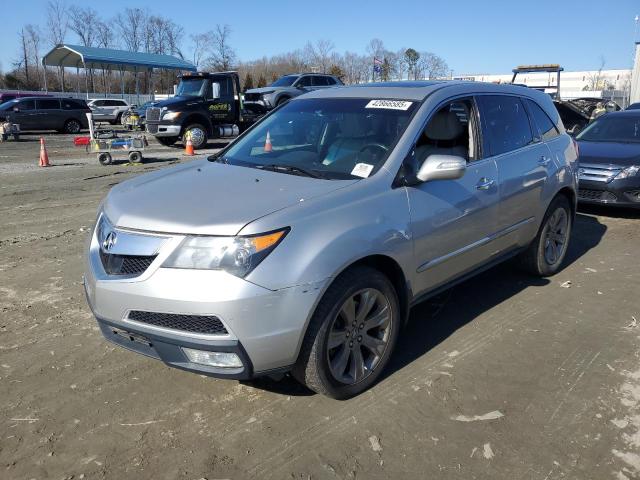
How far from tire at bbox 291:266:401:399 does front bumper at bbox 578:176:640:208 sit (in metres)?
5.57

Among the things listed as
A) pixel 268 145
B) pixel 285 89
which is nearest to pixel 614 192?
pixel 268 145

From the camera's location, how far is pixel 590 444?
111 inches

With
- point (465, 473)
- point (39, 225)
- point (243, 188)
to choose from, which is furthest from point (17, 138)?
point (465, 473)

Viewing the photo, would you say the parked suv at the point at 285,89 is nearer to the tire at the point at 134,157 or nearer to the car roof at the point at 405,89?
the tire at the point at 134,157

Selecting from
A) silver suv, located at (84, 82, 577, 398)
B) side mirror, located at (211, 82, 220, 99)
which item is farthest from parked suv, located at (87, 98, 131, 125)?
silver suv, located at (84, 82, 577, 398)

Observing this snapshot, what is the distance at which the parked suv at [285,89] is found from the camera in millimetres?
20844

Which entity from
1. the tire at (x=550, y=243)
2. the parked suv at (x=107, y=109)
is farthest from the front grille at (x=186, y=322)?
the parked suv at (x=107, y=109)

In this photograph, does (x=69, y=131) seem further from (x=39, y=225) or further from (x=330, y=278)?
Result: (x=330, y=278)

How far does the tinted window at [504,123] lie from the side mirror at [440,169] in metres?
1.01

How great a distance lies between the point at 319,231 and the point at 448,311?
81.4 inches

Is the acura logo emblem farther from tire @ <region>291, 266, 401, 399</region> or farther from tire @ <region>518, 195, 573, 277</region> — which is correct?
tire @ <region>518, 195, 573, 277</region>

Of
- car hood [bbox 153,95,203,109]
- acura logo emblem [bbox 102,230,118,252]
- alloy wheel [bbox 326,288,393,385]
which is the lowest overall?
alloy wheel [bbox 326,288,393,385]

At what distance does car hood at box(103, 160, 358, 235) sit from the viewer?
2.81 meters

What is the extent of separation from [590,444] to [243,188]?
235 centimetres
